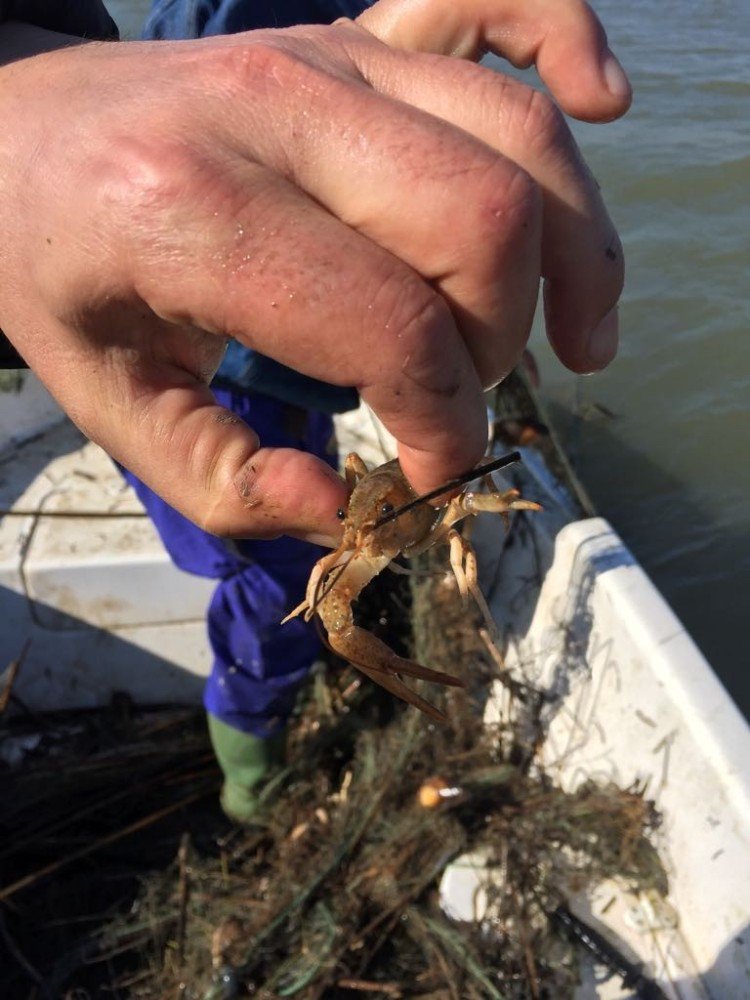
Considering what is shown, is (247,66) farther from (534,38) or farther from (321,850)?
(321,850)

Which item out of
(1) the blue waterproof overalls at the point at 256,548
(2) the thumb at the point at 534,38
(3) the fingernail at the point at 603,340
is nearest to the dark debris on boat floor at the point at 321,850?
(1) the blue waterproof overalls at the point at 256,548

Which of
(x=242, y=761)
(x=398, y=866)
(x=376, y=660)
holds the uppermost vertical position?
(x=376, y=660)

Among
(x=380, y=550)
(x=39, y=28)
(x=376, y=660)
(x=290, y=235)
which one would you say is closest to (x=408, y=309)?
(x=290, y=235)

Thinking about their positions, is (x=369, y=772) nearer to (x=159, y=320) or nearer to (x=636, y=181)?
(x=159, y=320)

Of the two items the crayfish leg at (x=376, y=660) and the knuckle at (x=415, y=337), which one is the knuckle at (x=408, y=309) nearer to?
the knuckle at (x=415, y=337)

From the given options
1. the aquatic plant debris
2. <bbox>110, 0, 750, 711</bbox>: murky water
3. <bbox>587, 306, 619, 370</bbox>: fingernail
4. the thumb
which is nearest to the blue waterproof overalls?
the aquatic plant debris

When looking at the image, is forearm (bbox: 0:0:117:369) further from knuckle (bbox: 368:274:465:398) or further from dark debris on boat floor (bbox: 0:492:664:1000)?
dark debris on boat floor (bbox: 0:492:664:1000)

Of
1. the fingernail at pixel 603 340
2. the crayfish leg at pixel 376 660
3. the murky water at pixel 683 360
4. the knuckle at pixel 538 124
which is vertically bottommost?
the murky water at pixel 683 360
